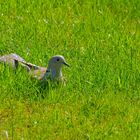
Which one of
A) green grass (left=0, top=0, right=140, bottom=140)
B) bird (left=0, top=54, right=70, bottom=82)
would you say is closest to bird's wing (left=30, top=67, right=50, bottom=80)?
bird (left=0, top=54, right=70, bottom=82)

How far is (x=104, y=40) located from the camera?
11359mm

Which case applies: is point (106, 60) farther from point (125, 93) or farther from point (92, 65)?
point (125, 93)

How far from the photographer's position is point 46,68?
9586 millimetres

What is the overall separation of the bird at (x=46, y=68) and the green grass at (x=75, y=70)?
14 centimetres

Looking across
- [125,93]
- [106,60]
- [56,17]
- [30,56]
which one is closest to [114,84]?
[125,93]

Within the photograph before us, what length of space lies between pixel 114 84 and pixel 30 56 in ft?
5.00

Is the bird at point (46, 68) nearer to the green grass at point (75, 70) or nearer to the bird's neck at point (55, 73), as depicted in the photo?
the bird's neck at point (55, 73)

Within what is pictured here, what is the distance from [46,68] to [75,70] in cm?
48

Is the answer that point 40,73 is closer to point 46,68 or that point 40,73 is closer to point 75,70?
point 46,68

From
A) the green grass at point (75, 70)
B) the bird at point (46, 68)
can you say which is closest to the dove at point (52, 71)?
the bird at point (46, 68)

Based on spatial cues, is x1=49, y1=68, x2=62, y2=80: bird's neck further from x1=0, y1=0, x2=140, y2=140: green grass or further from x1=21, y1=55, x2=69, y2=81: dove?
x1=0, y1=0, x2=140, y2=140: green grass

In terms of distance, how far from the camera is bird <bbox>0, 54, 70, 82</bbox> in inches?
364

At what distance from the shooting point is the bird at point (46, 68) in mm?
9242

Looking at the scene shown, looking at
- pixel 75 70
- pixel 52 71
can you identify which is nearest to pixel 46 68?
pixel 52 71
